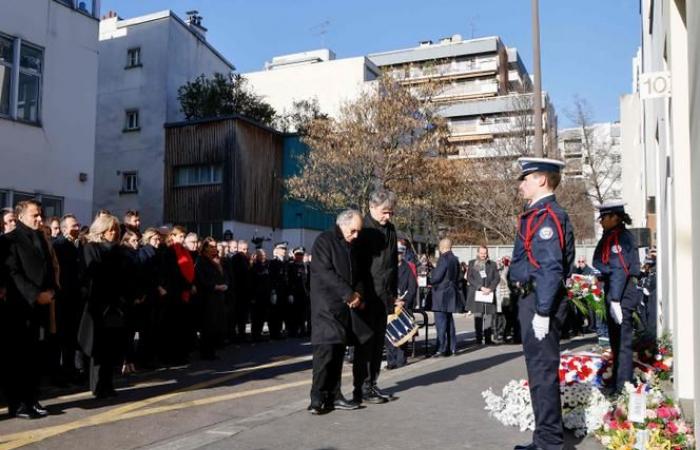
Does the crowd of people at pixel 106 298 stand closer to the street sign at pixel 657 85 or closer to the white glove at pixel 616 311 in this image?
the white glove at pixel 616 311

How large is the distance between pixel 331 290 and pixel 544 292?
8.14 feet

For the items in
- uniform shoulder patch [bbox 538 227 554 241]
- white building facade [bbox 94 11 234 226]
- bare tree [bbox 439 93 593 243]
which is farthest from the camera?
bare tree [bbox 439 93 593 243]

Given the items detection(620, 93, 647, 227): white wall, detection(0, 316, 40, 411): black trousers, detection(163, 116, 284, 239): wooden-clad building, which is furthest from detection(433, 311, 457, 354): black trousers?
detection(620, 93, 647, 227): white wall

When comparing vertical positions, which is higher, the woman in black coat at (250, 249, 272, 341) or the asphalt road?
the woman in black coat at (250, 249, 272, 341)

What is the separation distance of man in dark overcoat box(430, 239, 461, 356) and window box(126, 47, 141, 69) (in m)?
25.2

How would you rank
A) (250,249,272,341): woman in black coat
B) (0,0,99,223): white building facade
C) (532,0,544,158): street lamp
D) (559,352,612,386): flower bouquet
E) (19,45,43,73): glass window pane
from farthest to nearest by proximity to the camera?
(19,45,43,73): glass window pane < (0,0,99,223): white building facade < (532,0,544,158): street lamp < (250,249,272,341): woman in black coat < (559,352,612,386): flower bouquet

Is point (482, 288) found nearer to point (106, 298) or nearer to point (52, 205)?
point (106, 298)

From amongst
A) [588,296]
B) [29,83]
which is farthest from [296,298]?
[29,83]

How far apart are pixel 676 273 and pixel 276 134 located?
29.7 metres

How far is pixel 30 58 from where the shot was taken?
1833 cm

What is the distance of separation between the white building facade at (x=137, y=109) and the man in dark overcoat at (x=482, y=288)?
22.0 m

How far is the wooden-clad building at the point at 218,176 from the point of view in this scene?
32.0 metres

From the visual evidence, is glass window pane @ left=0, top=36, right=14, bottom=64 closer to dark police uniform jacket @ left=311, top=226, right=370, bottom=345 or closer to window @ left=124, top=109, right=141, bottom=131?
dark police uniform jacket @ left=311, top=226, right=370, bottom=345

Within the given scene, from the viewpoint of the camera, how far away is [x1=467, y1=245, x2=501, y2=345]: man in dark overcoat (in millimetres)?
14227
